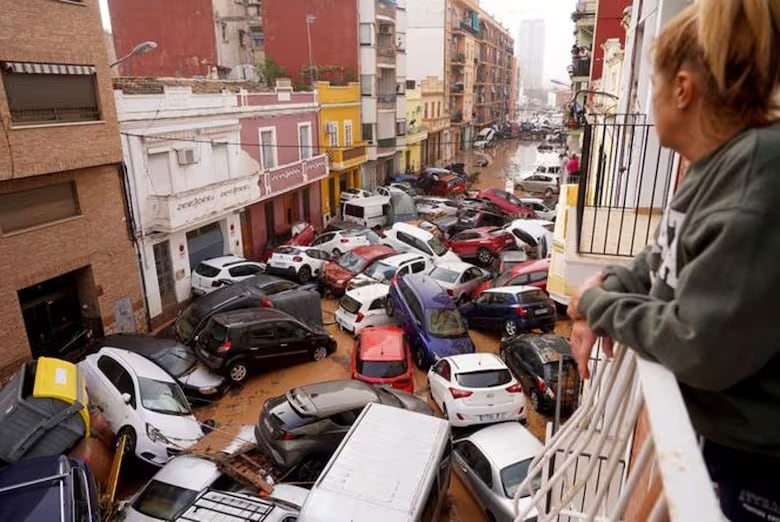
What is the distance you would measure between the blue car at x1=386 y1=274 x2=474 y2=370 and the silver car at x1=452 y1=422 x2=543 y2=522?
3475 mm

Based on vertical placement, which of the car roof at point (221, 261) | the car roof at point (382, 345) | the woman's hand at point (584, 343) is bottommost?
the car roof at point (382, 345)

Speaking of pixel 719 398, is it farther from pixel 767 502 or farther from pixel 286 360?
pixel 286 360

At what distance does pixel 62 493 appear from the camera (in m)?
6.27

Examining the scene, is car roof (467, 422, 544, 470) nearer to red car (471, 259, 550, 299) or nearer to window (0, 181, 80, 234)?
red car (471, 259, 550, 299)

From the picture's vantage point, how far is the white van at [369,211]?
24819 mm

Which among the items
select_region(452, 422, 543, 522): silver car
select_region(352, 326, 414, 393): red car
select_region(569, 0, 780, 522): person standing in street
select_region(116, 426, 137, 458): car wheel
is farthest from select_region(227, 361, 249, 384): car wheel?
select_region(569, 0, 780, 522): person standing in street

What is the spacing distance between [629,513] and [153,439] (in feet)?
26.4

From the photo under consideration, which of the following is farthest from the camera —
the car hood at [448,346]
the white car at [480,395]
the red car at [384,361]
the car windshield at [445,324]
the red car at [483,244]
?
the red car at [483,244]

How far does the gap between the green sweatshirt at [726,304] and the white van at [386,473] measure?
17.6 feet

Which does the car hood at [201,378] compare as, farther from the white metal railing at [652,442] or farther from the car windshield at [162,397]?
the white metal railing at [652,442]

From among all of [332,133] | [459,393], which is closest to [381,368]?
[459,393]

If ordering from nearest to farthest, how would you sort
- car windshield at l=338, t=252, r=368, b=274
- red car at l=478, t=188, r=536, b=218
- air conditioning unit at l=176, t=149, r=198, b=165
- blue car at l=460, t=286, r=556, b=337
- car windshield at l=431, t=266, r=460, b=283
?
blue car at l=460, t=286, r=556, b=337 → car windshield at l=431, t=266, r=460, b=283 → air conditioning unit at l=176, t=149, r=198, b=165 → car windshield at l=338, t=252, r=368, b=274 → red car at l=478, t=188, r=536, b=218

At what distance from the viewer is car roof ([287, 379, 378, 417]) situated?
8352 millimetres

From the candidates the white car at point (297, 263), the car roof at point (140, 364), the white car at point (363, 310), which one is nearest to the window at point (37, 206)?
the car roof at point (140, 364)
